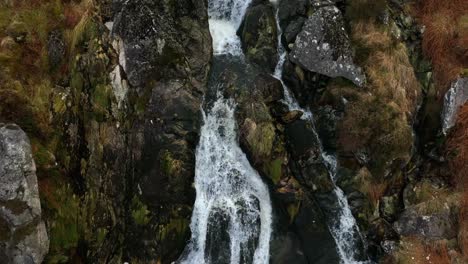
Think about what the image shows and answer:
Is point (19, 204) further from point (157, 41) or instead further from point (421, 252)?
point (421, 252)

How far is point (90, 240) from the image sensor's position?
34.0 ft

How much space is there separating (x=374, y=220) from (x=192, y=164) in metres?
5.20

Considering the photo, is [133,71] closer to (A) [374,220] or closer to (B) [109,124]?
(B) [109,124]

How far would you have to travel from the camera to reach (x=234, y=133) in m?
11.7

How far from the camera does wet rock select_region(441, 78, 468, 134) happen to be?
12.5 meters

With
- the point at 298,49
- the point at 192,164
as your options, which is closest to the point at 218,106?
the point at 192,164

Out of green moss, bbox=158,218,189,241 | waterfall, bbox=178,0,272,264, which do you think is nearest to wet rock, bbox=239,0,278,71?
waterfall, bbox=178,0,272,264

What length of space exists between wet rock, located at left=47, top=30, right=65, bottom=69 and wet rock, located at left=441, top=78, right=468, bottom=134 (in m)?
11.0

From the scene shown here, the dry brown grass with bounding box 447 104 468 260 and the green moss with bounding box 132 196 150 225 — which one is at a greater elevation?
the dry brown grass with bounding box 447 104 468 260

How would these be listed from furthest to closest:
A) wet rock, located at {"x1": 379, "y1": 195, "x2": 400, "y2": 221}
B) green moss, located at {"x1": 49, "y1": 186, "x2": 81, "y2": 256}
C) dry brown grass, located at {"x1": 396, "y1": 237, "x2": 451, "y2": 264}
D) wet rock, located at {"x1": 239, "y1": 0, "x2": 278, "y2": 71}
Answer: wet rock, located at {"x1": 239, "y1": 0, "x2": 278, "y2": 71} < wet rock, located at {"x1": 379, "y1": 195, "x2": 400, "y2": 221} < dry brown grass, located at {"x1": 396, "y1": 237, "x2": 451, "y2": 264} < green moss, located at {"x1": 49, "y1": 186, "x2": 81, "y2": 256}

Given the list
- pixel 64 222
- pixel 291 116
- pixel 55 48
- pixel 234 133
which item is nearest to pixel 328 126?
pixel 291 116

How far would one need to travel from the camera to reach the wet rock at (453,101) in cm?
1254

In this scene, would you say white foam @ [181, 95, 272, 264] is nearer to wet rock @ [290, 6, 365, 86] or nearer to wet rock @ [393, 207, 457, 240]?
wet rock @ [290, 6, 365, 86]

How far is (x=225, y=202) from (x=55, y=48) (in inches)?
243
